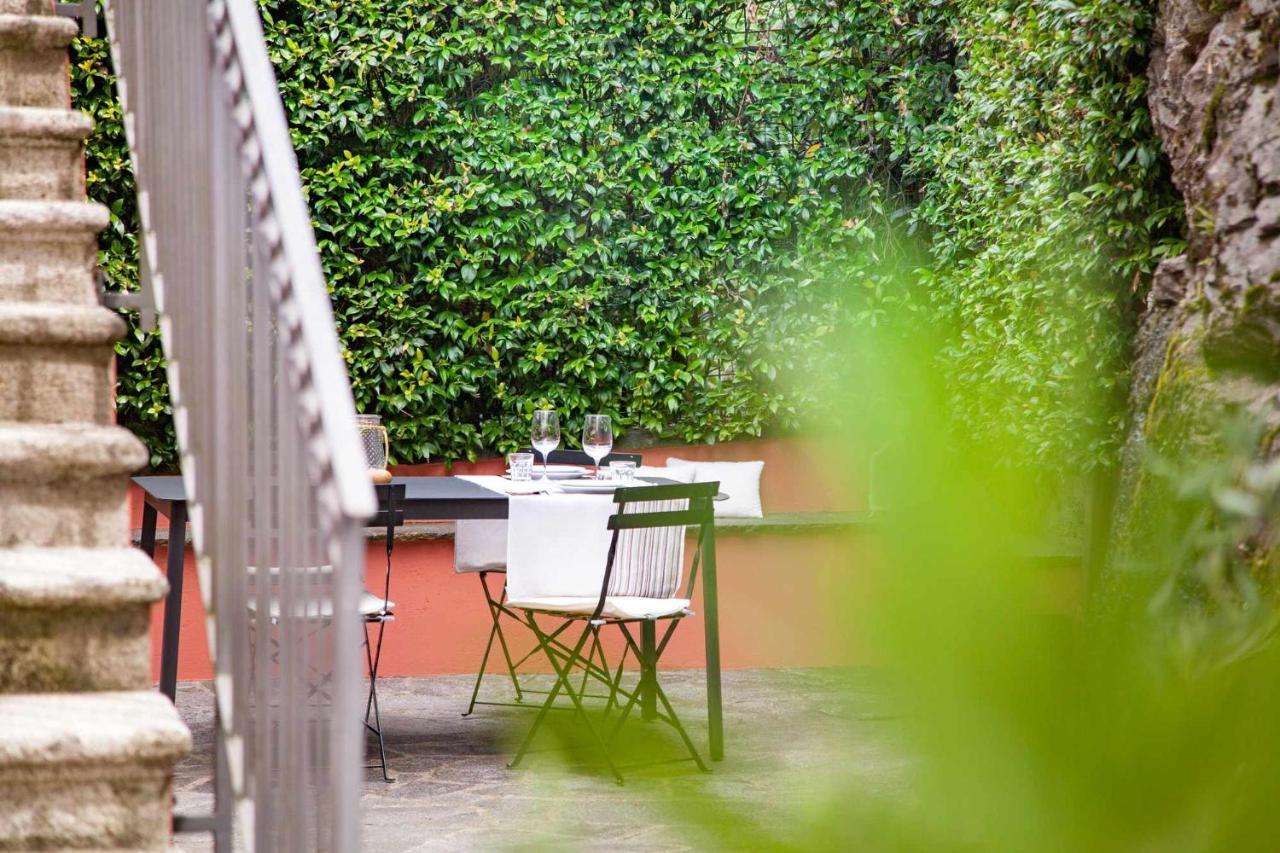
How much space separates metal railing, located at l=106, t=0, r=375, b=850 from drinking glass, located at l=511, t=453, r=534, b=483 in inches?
98.3

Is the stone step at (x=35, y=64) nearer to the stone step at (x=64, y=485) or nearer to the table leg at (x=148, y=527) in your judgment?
the stone step at (x=64, y=485)

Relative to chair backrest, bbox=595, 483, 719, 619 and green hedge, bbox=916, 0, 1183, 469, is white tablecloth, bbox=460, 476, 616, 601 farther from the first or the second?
green hedge, bbox=916, 0, 1183, 469

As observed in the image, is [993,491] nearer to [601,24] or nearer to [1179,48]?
[1179,48]

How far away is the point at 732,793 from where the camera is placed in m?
0.41

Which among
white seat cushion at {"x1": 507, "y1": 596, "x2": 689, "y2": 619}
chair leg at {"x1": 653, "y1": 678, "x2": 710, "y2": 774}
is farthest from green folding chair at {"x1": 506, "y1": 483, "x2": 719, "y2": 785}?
chair leg at {"x1": 653, "y1": 678, "x2": 710, "y2": 774}

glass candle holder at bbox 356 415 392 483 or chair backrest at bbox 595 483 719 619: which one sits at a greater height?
glass candle holder at bbox 356 415 392 483

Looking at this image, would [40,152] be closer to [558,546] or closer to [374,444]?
[374,444]

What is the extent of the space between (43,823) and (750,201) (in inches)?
225

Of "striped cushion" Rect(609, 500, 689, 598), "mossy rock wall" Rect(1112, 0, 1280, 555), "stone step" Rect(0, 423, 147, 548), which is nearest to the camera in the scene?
"stone step" Rect(0, 423, 147, 548)

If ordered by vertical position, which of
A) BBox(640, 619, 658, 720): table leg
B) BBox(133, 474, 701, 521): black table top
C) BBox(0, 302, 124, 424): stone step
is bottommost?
BBox(640, 619, 658, 720): table leg

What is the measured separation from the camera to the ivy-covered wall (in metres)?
6.60

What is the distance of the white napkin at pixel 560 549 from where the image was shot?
4414mm

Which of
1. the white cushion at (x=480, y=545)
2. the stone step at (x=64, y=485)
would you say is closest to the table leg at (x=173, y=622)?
the white cushion at (x=480, y=545)

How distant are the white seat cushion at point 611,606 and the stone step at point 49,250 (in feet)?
7.58
